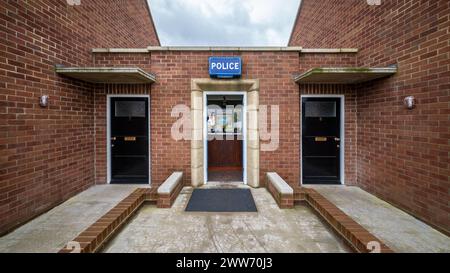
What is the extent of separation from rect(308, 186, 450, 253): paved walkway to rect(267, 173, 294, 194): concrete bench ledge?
3.30 ft

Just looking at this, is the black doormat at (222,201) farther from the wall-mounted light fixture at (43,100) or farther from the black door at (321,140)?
the wall-mounted light fixture at (43,100)

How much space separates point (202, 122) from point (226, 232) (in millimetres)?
2878

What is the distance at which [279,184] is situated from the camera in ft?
13.9

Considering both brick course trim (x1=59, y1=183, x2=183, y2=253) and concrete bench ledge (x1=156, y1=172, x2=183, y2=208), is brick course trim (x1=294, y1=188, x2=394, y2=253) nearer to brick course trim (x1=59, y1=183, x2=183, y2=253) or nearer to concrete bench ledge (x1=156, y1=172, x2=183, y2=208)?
concrete bench ledge (x1=156, y1=172, x2=183, y2=208)

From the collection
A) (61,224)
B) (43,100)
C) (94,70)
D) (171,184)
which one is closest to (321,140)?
(171,184)

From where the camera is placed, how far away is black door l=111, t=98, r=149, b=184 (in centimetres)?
527

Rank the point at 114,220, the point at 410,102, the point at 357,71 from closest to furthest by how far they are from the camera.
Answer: the point at 114,220
the point at 410,102
the point at 357,71

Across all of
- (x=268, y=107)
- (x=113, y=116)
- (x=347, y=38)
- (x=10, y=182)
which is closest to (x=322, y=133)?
(x=268, y=107)

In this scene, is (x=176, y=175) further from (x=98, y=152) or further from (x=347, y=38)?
(x=347, y=38)

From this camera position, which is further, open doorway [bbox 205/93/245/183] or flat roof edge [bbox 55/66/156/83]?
open doorway [bbox 205/93/245/183]

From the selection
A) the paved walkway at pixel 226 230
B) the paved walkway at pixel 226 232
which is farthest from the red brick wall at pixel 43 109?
the paved walkway at pixel 226 232

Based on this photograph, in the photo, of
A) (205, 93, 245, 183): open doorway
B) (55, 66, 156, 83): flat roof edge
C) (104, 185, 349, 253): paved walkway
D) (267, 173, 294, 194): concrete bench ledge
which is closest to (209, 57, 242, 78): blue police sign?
(55, 66, 156, 83): flat roof edge

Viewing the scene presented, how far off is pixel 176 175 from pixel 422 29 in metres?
5.35

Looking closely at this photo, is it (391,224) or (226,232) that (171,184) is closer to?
(226,232)
